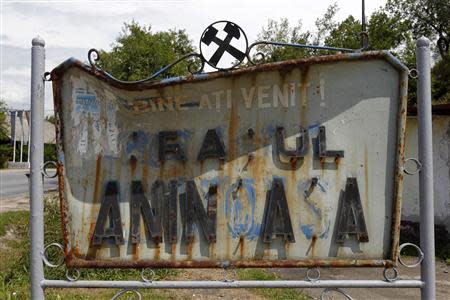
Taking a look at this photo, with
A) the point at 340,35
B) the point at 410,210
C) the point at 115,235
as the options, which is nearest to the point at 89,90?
the point at 115,235

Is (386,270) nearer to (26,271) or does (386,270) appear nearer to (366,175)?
(366,175)

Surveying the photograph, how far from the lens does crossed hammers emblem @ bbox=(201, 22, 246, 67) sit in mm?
2672

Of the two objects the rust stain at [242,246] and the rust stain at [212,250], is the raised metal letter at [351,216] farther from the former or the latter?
the rust stain at [212,250]

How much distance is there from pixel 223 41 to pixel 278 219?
3.43ft

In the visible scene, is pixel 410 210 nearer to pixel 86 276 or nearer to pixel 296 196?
pixel 86 276

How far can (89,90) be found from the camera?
9.24 ft

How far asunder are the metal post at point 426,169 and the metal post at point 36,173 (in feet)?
7.01

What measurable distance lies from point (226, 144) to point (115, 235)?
0.83m

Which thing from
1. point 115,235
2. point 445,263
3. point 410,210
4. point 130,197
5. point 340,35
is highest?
point 340,35

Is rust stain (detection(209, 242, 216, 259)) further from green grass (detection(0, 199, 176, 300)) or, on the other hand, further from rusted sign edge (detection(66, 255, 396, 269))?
green grass (detection(0, 199, 176, 300))

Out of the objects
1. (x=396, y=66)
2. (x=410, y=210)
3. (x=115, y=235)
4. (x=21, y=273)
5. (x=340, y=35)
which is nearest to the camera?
(x=396, y=66)

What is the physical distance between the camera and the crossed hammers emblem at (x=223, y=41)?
8.77ft

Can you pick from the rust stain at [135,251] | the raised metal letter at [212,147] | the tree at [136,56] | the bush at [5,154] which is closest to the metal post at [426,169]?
the raised metal letter at [212,147]

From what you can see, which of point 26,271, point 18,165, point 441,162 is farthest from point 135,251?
point 18,165
